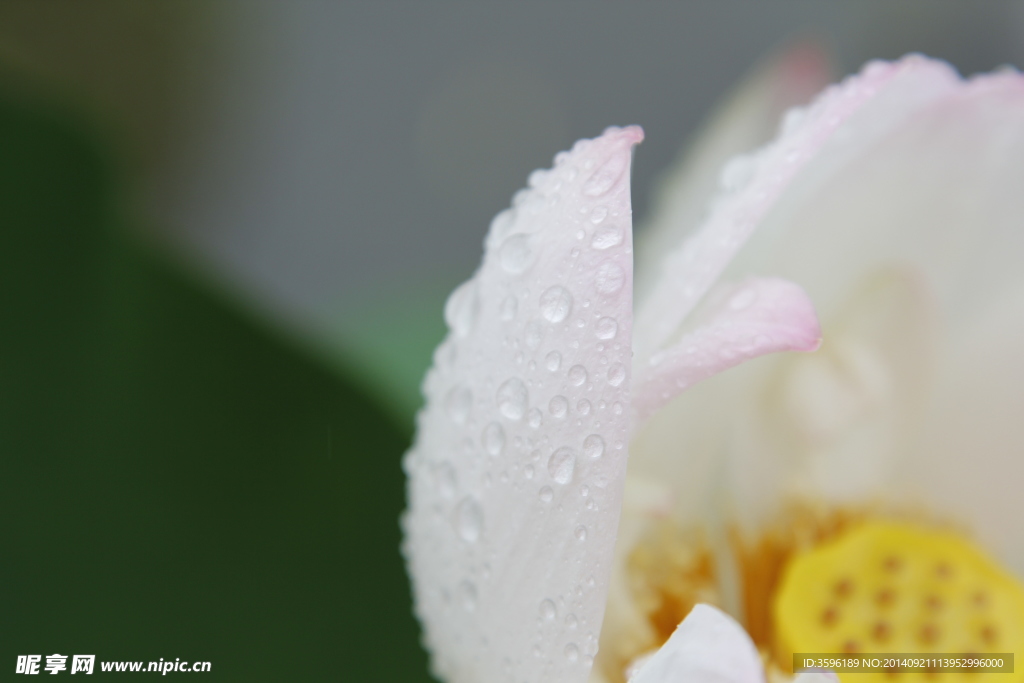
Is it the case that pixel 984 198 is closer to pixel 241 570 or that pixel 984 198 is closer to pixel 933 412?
pixel 933 412

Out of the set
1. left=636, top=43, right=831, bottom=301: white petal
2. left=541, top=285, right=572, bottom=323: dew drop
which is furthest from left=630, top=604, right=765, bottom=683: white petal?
left=636, top=43, right=831, bottom=301: white petal

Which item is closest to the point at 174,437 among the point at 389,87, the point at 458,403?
the point at 458,403

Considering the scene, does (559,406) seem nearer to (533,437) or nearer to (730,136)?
(533,437)

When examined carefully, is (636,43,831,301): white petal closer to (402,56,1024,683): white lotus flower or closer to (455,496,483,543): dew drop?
(402,56,1024,683): white lotus flower

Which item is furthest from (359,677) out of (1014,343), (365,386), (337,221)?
(337,221)

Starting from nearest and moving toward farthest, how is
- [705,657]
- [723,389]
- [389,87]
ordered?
1. [705,657]
2. [723,389]
3. [389,87]

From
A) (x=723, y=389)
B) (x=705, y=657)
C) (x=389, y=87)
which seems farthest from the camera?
(x=389, y=87)

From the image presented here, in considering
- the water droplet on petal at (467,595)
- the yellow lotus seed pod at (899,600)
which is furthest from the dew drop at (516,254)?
the yellow lotus seed pod at (899,600)
